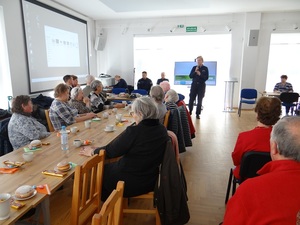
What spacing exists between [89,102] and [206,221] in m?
2.63

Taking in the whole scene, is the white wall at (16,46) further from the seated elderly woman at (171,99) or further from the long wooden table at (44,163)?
the seated elderly woman at (171,99)

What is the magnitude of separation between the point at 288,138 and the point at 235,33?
7.21m

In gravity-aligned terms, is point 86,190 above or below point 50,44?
below

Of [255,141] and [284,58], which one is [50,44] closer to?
[255,141]

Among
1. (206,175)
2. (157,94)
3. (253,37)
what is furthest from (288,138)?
(253,37)

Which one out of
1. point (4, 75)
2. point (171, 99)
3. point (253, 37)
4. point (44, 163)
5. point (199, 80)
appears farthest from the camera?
point (253, 37)

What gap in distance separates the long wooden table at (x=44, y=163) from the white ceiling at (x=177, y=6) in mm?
3922

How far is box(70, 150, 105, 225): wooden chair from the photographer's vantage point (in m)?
1.40

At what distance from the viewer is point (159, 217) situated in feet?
6.04

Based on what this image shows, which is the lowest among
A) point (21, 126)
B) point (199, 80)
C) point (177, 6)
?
point (21, 126)

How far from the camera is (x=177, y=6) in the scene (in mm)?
5883

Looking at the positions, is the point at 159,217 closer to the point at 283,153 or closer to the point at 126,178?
the point at 126,178

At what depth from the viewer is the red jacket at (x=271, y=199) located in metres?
0.81

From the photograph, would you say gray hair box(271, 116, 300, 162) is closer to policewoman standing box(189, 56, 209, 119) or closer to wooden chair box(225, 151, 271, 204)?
wooden chair box(225, 151, 271, 204)
